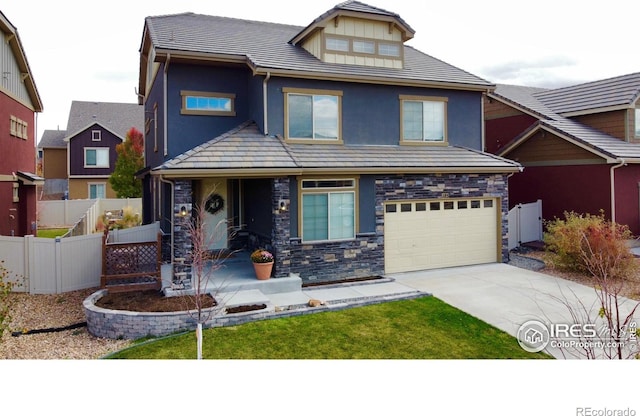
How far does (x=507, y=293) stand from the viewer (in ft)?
28.6

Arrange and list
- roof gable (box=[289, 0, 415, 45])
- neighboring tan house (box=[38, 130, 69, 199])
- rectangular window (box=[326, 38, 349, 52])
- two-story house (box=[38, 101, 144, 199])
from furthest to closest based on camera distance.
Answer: two-story house (box=[38, 101, 144, 199]), neighboring tan house (box=[38, 130, 69, 199]), rectangular window (box=[326, 38, 349, 52]), roof gable (box=[289, 0, 415, 45])

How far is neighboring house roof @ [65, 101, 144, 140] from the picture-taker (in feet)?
81.8

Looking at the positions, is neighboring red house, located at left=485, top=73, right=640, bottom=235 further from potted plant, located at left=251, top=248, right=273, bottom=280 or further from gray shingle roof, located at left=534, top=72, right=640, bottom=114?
potted plant, located at left=251, top=248, right=273, bottom=280

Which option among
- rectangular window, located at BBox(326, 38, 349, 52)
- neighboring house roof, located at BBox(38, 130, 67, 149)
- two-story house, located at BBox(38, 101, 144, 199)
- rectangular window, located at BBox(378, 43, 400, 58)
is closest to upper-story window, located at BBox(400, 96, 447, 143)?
rectangular window, located at BBox(378, 43, 400, 58)

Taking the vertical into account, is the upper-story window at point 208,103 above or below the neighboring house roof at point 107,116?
below

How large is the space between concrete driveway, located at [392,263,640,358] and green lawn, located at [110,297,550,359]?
521 millimetres

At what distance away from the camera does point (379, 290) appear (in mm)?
9000

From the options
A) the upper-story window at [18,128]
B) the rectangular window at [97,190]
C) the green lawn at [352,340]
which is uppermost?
the upper-story window at [18,128]

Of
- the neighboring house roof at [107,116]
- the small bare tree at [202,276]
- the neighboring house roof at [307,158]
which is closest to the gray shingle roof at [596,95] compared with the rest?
the neighboring house roof at [307,158]

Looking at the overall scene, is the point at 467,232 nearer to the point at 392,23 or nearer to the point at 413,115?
the point at 413,115

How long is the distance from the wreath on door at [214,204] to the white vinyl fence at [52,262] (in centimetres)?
264

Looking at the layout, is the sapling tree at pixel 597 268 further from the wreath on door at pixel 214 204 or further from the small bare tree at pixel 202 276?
the wreath on door at pixel 214 204

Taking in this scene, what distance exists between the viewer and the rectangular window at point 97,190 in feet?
77.9

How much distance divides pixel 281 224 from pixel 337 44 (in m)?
4.89
